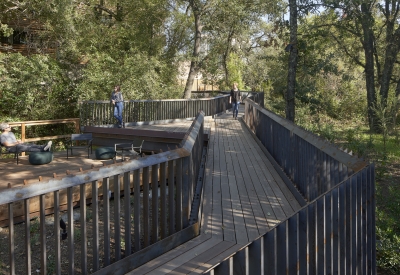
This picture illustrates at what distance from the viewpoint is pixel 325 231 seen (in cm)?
292

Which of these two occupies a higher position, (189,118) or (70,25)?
(70,25)

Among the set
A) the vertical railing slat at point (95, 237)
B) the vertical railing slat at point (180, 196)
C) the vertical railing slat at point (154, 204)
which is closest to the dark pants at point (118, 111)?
the vertical railing slat at point (180, 196)

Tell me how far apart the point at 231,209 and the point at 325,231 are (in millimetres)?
3073

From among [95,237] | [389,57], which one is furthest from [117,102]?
[389,57]

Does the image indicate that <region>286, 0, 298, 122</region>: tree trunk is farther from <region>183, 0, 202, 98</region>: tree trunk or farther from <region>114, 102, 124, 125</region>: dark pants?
<region>183, 0, 202, 98</region>: tree trunk

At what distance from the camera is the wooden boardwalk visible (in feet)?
13.7

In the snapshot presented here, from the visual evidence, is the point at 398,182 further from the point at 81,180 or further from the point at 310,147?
the point at 81,180

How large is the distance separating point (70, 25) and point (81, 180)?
21.7 metres

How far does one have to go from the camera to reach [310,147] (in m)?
5.67

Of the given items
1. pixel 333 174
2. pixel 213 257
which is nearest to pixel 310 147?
pixel 333 174

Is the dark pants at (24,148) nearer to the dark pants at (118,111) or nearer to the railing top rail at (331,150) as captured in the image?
the dark pants at (118,111)

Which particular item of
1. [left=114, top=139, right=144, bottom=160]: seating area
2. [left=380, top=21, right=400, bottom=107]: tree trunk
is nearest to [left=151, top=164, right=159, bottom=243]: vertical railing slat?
[left=114, top=139, right=144, bottom=160]: seating area

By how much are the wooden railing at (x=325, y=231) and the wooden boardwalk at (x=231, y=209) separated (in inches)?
31.9

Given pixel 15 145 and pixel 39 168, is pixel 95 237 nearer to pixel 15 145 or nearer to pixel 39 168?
pixel 39 168
